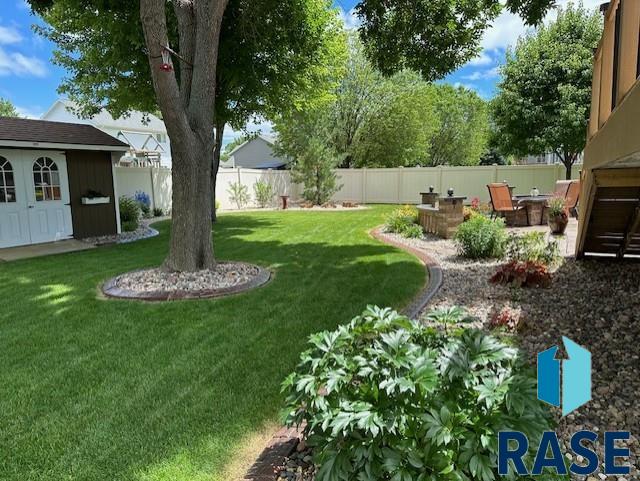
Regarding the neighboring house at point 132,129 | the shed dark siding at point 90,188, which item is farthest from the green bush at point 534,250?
the neighboring house at point 132,129

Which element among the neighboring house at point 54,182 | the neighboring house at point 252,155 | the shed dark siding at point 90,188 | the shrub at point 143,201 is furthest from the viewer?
the neighboring house at point 252,155

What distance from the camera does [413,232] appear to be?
9492 millimetres

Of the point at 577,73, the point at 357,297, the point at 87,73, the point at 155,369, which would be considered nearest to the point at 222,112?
the point at 87,73

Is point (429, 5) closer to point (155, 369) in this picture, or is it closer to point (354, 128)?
point (155, 369)

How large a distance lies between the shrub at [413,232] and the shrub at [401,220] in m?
0.20

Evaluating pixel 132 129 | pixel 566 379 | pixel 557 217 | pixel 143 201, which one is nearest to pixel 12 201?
pixel 143 201

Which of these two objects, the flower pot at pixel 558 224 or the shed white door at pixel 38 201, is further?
the shed white door at pixel 38 201

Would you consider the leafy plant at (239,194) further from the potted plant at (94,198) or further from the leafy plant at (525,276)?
the leafy plant at (525,276)

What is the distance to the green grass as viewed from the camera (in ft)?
7.72

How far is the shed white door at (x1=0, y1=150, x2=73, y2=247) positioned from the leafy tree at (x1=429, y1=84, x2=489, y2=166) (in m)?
27.4

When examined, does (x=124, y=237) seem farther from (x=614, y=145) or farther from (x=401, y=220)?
(x=614, y=145)

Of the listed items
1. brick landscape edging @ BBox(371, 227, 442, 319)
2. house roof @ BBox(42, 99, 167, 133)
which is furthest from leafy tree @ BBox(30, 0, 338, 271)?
house roof @ BBox(42, 99, 167, 133)

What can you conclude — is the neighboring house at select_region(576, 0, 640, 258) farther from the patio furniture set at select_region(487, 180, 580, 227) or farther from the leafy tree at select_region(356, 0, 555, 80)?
the patio furniture set at select_region(487, 180, 580, 227)

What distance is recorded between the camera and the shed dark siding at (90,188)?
10211 mm
